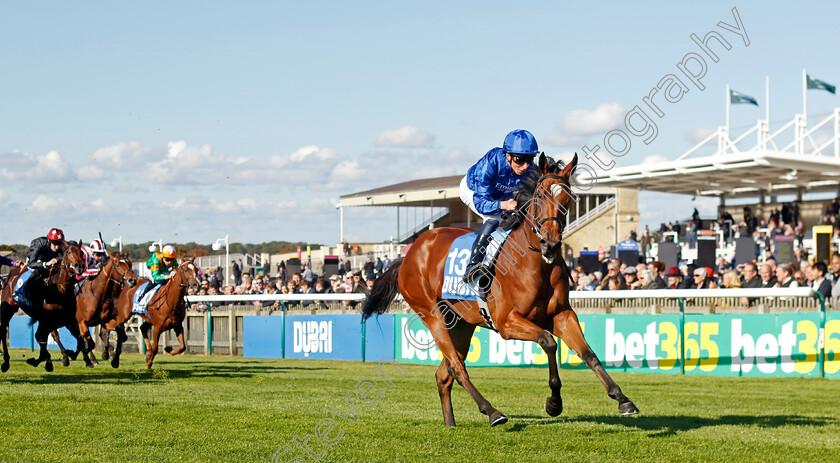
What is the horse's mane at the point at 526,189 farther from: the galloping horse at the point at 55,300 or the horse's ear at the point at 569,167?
the galloping horse at the point at 55,300

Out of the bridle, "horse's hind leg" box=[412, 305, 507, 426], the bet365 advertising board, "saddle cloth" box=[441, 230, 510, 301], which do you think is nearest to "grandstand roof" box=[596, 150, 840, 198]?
the bet365 advertising board

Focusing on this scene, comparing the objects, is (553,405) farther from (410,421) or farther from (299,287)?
(299,287)

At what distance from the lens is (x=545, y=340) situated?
5.91 meters

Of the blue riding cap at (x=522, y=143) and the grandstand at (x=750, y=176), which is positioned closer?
the blue riding cap at (x=522, y=143)

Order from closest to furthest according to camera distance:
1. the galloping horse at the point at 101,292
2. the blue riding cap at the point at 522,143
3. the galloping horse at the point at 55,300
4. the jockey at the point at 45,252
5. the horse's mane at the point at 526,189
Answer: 1. the horse's mane at the point at 526,189
2. the blue riding cap at the point at 522,143
3. the jockey at the point at 45,252
4. the galloping horse at the point at 55,300
5. the galloping horse at the point at 101,292

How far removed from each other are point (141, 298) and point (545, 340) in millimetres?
9808

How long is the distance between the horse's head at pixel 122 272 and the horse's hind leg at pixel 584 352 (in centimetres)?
956

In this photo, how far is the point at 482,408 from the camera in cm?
640

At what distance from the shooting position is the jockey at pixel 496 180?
6.59 metres

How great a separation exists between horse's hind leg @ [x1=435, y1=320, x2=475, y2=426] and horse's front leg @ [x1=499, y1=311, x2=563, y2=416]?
2.61 feet

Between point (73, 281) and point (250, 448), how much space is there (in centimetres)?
730

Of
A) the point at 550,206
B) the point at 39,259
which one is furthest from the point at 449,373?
the point at 39,259

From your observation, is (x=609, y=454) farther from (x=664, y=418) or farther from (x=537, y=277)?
(x=664, y=418)

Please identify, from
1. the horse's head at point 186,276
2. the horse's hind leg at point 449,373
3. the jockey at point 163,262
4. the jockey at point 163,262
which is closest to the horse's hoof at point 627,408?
the horse's hind leg at point 449,373
